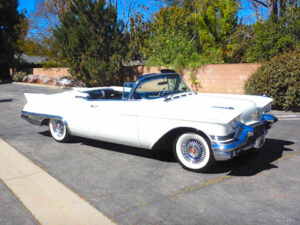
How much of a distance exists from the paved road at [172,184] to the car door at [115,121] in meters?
0.39

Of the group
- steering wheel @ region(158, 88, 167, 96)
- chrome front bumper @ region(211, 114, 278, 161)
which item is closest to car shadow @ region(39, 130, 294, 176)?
chrome front bumper @ region(211, 114, 278, 161)

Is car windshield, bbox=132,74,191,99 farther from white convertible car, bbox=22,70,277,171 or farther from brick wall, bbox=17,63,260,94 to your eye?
brick wall, bbox=17,63,260,94

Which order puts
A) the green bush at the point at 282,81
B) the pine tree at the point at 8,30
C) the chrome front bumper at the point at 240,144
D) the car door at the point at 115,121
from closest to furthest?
the chrome front bumper at the point at 240,144 → the car door at the point at 115,121 → the green bush at the point at 282,81 → the pine tree at the point at 8,30

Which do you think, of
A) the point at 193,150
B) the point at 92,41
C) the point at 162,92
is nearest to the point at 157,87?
the point at 162,92

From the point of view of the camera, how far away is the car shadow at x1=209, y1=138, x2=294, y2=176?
4.05 meters

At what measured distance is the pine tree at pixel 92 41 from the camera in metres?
16.8

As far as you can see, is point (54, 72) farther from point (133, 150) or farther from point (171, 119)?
point (171, 119)

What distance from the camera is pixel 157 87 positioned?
4844 millimetres

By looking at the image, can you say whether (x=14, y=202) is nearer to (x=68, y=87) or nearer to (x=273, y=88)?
(x=273, y=88)

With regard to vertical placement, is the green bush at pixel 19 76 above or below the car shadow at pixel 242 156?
above

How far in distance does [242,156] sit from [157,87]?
183 cm

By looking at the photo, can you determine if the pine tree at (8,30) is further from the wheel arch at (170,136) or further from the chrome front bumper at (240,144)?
the chrome front bumper at (240,144)

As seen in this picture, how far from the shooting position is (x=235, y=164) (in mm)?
4309

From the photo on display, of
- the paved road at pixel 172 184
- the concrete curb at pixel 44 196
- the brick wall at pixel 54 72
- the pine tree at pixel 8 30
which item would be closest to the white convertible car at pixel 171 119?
the paved road at pixel 172 184
